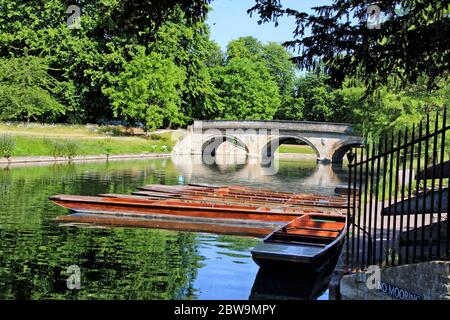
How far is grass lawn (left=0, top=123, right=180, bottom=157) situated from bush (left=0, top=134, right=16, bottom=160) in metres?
0.61

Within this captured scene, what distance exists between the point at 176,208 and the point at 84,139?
29.7 metres

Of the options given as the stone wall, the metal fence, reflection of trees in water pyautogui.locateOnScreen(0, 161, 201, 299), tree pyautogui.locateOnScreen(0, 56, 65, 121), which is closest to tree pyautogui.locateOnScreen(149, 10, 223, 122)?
tree pyautogui.locateOnScreen(0, 56, 65, 121)

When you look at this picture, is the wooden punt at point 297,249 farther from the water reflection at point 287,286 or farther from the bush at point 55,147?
the bush at point 55,147

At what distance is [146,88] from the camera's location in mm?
48312

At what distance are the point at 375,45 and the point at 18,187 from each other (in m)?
17.0

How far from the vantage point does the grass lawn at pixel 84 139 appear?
126 feet

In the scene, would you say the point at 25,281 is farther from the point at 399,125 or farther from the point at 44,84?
the point at 44,84

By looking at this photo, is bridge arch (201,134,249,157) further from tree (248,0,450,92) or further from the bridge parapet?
tree (248,0,450,92)

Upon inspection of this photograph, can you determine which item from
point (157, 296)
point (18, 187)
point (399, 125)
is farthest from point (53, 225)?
point (399, 125)

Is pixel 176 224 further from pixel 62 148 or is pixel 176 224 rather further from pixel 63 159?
pixel 62 148

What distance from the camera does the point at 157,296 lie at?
877cm

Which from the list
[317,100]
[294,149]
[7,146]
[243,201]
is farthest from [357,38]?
[317,100]

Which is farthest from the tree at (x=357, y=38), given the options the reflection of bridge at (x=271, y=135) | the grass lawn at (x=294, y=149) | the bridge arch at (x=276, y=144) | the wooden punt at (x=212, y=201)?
the grass lawn at (x=294, y=149)

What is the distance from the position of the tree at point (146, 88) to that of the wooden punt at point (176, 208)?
1263 inches
